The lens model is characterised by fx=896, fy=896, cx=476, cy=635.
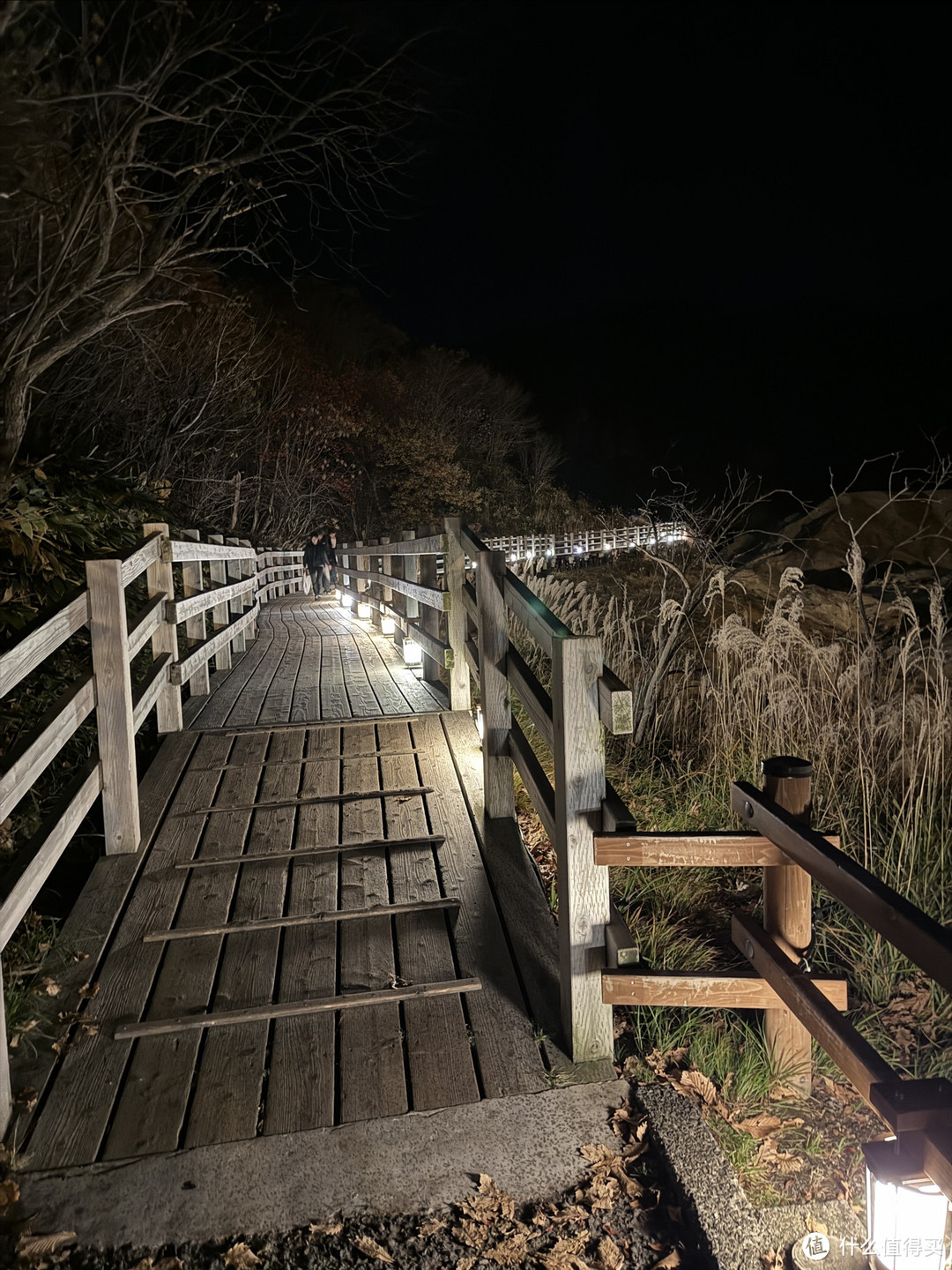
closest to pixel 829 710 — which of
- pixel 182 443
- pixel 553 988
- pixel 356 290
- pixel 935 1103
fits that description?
pixel 553 988

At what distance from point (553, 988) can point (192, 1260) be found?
1.37 metres

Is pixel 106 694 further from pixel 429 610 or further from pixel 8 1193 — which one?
pixel 429 610

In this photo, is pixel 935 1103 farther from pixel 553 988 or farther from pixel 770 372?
pixel 770 372

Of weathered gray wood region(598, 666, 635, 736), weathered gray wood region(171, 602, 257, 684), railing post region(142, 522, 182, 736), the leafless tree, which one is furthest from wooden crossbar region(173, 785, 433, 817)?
the leafless tree

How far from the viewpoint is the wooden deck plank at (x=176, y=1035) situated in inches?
96.7

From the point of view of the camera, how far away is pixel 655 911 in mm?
3713

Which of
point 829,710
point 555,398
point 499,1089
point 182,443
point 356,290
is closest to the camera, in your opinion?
point 499,1089

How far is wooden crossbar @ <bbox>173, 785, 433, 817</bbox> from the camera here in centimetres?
446

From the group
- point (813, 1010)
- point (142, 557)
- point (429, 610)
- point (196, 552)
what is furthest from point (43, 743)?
point (429, 610)

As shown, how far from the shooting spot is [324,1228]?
2.15 metres

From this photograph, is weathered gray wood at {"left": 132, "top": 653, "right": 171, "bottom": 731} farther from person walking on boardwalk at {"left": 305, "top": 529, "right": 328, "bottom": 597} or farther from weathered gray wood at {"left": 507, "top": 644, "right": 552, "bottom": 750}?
person walking on boardwalk at {"left": 305, "top": 529, "right": 328, "bottom": 597}

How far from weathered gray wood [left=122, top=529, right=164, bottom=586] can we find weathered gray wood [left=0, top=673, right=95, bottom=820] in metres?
0.70

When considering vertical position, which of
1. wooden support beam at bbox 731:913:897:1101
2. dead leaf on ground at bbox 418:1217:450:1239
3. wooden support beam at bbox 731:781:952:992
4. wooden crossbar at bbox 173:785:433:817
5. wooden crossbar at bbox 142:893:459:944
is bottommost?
dead leaf on ground at bbox 418:1217:450:1239

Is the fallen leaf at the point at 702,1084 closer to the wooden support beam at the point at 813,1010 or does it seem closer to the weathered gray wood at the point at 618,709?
the wooden support beam at the point at 813,1010
